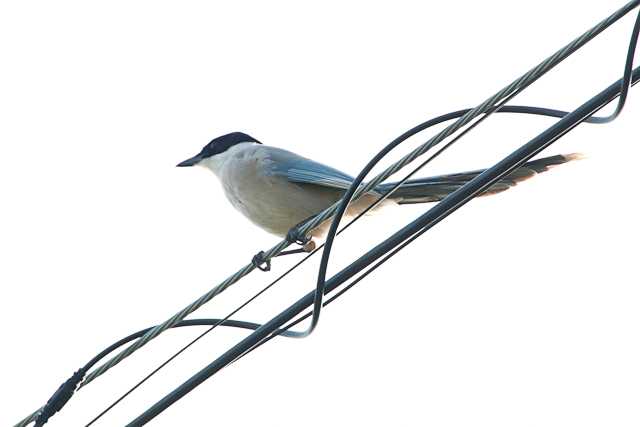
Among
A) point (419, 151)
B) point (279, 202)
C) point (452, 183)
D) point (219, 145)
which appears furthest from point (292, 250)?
point (419, 151)

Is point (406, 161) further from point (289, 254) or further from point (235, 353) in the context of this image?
point (289, 254)

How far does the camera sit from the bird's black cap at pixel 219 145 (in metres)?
8.08

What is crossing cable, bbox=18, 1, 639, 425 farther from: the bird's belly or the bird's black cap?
the bird's black cap

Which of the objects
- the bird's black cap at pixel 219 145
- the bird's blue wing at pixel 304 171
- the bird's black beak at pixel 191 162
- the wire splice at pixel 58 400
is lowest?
the wire splice at pixel 58 400

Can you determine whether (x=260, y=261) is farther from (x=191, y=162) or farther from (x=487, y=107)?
(x=191, y=162)

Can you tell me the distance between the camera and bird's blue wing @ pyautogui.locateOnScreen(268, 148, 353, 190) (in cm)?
695

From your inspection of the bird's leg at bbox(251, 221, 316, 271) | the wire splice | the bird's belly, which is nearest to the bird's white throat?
the bird's belly

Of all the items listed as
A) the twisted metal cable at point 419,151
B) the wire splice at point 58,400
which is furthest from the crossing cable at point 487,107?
the wire splice at point 58,400

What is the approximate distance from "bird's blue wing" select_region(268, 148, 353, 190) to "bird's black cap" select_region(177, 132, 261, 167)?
71cm

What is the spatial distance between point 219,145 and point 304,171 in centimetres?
123

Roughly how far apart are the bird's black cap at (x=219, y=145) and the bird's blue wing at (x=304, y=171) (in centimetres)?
71

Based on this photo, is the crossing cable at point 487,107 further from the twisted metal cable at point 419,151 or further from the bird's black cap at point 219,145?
the bird's black cap at point 219,145

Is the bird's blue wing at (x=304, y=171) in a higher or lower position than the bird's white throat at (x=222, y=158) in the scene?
lower

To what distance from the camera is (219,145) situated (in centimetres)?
812
